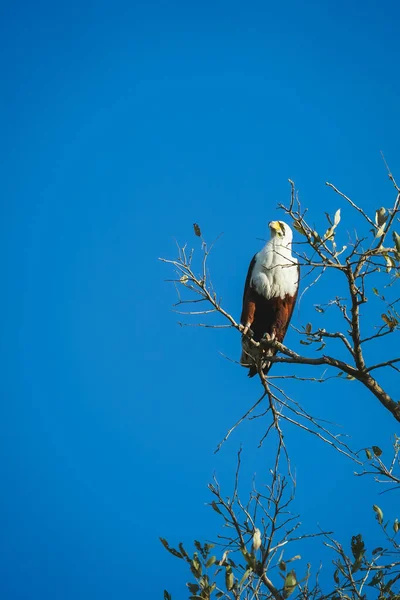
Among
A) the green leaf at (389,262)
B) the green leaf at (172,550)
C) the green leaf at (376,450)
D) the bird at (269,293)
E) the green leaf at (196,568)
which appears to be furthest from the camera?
the bird at (269,293)

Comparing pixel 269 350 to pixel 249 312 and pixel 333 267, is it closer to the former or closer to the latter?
pixel 249 312

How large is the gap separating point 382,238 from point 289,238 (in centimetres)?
369

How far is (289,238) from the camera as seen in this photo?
714 cm

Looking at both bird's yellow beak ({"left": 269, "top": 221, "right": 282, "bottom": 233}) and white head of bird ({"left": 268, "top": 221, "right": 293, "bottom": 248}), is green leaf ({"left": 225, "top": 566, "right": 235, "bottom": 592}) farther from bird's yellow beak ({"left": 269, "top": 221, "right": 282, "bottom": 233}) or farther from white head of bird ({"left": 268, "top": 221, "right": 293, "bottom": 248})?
bird's yellow beak ({"left": 269, "top": 221, "right": 282, "bottom": 233})

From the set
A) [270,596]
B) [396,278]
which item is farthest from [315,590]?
[396,278]

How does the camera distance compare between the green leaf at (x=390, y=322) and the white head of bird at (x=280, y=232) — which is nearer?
the green leaf at (x=390, y=322)

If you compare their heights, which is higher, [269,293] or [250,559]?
[269,293]

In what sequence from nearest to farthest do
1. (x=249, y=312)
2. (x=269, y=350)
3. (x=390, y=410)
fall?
(x=390, y=410) → (x=269, y=350) → (x=249, y=312)

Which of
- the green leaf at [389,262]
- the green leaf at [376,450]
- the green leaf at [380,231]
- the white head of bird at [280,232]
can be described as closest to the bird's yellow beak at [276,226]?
the white head of bird at [280,232]

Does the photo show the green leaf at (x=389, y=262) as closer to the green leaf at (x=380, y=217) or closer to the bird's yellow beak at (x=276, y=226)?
the green leaf at (x=380, y=217)

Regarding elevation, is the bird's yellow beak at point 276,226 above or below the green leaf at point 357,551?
above

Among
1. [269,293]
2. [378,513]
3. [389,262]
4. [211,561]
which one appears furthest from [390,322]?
[269,293]

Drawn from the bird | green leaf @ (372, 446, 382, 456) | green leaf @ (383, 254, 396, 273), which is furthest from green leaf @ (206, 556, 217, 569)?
the bird

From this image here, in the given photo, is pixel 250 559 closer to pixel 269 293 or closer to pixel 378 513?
pixel 378 513
